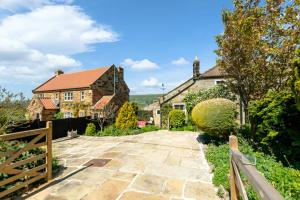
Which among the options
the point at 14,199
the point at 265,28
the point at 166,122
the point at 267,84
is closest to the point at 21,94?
the point at 14,199

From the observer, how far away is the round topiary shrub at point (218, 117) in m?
9.76

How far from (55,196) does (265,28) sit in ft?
33.8

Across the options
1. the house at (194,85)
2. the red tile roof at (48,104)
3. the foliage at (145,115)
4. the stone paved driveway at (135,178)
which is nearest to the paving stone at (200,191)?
the stone paved driveway at (135,178)

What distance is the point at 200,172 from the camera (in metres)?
6.46

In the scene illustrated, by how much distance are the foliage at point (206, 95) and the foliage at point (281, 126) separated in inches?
342

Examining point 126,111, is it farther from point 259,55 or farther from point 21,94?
point 259,55

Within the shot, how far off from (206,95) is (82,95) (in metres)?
16.2

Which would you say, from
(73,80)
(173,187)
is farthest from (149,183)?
(73,80)

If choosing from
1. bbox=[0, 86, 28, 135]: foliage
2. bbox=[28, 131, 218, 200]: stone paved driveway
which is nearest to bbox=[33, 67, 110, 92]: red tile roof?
bbox=[0, 86, 28, 135]: foliage

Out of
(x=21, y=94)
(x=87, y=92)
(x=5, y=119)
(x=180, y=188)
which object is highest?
(x=87, y=92)

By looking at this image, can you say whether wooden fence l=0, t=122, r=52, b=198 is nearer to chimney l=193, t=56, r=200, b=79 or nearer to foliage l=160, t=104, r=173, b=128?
foliage l=160, t=104, r=173, b=128

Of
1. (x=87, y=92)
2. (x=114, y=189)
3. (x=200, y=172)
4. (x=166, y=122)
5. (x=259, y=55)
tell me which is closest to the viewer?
(x=114, y=189)

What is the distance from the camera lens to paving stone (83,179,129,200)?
4.71m

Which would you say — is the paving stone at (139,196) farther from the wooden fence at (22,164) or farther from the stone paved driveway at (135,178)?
the wooden fence at (22,164)
